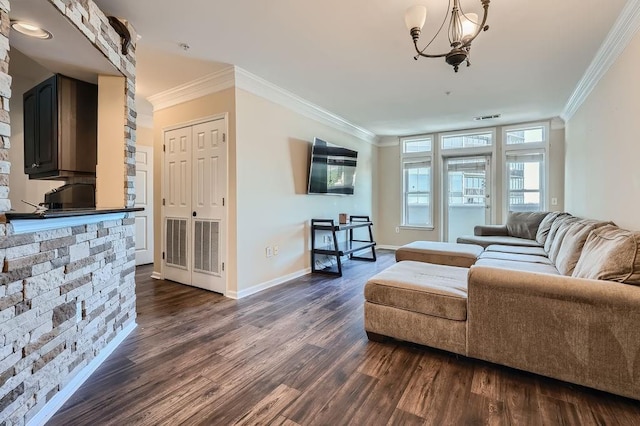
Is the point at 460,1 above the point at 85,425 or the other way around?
above

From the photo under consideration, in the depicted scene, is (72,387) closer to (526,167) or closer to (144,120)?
(144,120)

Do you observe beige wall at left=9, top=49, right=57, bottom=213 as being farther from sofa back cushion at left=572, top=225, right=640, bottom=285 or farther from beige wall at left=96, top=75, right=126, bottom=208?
sofa back cushion at left=572, top=225, right=640, bottom=285

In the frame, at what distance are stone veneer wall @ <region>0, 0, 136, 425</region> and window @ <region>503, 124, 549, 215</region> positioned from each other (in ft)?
19.0

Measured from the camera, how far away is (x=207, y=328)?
2.56 m

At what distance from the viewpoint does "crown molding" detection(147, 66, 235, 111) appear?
3.31 m

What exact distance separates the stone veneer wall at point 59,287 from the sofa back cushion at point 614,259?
298 cm

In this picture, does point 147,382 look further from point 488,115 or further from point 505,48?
point 488,115

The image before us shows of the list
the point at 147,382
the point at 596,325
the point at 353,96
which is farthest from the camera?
the point at 353,96

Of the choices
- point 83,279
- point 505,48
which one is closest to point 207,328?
point 83,279

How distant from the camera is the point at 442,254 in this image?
3564 millimetres

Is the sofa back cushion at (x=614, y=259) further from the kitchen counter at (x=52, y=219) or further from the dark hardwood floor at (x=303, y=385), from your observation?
the kitchen counter at (x=52, y=219)

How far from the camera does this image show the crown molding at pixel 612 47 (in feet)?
7.09

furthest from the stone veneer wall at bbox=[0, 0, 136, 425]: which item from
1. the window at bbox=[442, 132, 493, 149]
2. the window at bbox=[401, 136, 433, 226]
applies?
the window at bbox=[442, 132, 493, 149]

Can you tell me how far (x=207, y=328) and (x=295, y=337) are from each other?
78cm
